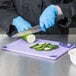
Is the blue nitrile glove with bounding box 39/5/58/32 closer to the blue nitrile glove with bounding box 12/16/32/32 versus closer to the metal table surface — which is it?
the blue nitrile glove with bounding box 12/16/32/32

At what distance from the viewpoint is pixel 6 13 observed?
132 cm

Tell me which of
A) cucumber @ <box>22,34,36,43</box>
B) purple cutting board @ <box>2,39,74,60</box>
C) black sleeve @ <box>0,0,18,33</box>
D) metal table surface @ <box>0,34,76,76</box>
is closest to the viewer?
metal table surface @ <box>0,34,76,76</box>

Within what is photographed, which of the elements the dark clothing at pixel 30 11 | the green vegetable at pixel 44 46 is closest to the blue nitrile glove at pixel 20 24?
the dark clothing at pixel 30 11

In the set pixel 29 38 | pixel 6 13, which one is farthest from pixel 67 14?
pixel 6 13

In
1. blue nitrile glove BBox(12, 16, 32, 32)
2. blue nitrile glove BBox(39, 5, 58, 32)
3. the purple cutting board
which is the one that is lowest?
the purple cutting board

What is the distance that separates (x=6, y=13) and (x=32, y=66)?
515 millimetres

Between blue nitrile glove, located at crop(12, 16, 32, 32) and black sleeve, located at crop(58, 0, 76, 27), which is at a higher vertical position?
black sleeve, located at crop(58, 0, 76, 27)

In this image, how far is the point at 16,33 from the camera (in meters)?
1.23

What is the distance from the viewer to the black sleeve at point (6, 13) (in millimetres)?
1250

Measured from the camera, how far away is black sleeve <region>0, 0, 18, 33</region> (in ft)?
4.10

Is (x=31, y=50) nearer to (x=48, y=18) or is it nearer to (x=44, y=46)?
(x=44, y=46)

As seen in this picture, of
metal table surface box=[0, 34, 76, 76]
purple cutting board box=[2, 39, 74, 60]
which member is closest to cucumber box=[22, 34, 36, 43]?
purple cutting board box=[2, 39, 74, 60]

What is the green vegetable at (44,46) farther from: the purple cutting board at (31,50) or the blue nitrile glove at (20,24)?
the blue nitrile glove at (20,24)

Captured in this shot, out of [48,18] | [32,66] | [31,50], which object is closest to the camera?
[32,66]
